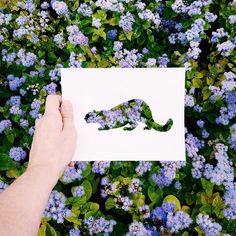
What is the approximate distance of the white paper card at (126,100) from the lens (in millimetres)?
1440

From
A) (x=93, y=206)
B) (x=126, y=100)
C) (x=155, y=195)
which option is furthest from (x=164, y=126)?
(x=93, y=206)

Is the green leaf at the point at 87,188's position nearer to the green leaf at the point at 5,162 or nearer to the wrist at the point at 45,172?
the green leaf at the point at 5,162

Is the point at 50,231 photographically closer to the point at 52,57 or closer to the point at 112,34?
the point at 52,57

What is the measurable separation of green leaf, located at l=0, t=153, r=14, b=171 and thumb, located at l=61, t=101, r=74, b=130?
0.40m

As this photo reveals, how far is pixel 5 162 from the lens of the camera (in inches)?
65.5

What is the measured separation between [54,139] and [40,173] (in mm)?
130

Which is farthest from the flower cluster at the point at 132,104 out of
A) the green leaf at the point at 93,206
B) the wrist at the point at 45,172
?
the wrist at the point at 45,172

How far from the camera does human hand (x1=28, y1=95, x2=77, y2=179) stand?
3.79ft

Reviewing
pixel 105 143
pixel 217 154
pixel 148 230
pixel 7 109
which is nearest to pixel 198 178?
pixel 217 154

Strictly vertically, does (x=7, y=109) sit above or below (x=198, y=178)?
above

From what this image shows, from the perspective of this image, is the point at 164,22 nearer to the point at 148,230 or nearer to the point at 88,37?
the point at 88,37

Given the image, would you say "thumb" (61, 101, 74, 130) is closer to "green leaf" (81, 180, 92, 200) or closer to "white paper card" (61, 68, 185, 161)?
"white paper card" (61, 68, 185, 161)

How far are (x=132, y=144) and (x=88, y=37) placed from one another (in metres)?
0.57

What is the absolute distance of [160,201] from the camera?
1633mm
